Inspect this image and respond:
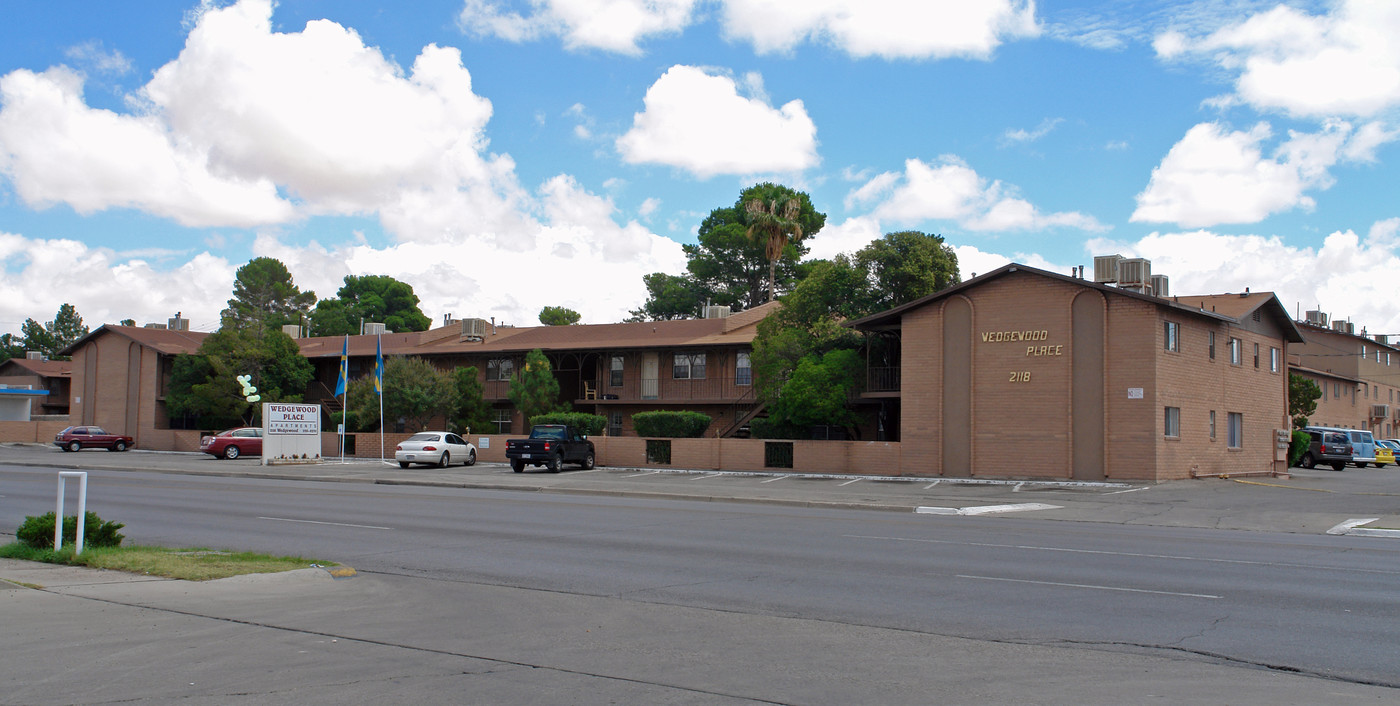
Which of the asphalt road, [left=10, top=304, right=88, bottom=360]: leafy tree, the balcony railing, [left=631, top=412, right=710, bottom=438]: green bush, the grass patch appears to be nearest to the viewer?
the asphalt road

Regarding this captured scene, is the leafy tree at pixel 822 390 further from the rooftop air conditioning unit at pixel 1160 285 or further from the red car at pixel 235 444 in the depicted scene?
the red car at pixel 235 444

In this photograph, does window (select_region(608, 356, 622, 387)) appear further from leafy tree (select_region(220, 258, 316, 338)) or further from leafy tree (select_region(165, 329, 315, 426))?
leafy tree (select_region(220, 258, 316, 338))

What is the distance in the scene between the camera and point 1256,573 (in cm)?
1217

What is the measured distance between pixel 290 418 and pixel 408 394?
551 centimetres

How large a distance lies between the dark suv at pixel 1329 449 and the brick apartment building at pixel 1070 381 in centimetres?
1087

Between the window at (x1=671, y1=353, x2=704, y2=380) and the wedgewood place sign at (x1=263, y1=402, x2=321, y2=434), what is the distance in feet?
52.0

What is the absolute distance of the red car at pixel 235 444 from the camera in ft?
146

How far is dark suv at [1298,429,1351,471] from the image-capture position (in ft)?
141

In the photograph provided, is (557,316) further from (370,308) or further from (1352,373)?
(1352,373)

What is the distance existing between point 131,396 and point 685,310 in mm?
36177

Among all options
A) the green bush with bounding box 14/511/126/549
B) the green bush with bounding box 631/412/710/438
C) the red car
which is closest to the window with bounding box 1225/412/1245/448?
the green bush with bounding box 631/412/710/438

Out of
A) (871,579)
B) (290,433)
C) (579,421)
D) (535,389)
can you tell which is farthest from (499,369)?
(871,579)

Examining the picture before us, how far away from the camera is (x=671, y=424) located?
3988 centimetres

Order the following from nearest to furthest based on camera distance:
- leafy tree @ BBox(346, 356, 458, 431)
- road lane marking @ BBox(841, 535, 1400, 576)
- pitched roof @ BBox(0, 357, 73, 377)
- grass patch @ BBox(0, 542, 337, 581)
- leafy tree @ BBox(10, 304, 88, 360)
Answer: grass patch @ BBox(0, 542, 337, 581) < road lane marking @ BBox(841, 535, 1400, 576) < leafy tree @ BBox(346, 356, 458, 431) < pitched roof @ BBox(0, 357, 73, 377) < leafy tree @ BBox(10, 304, 88, 360)
